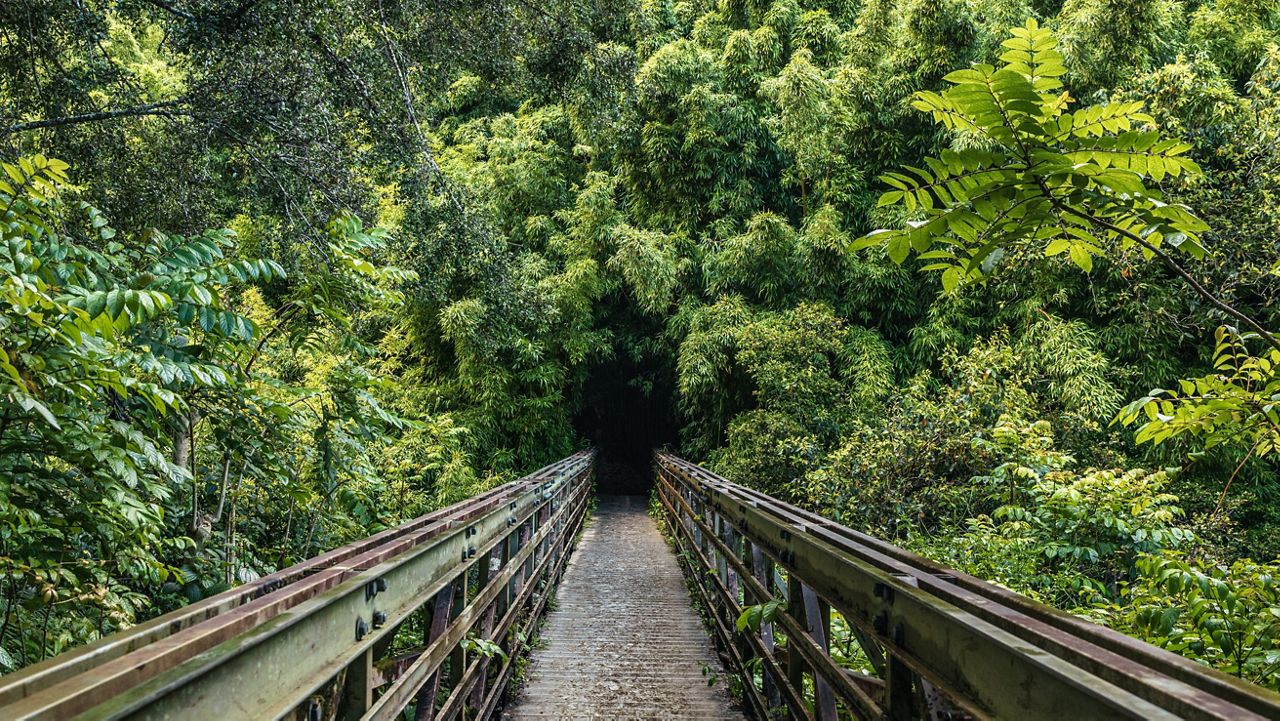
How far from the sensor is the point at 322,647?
1166 mm

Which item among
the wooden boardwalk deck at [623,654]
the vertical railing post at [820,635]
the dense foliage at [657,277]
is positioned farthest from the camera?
the wooden boardwalk deck at [623,654]

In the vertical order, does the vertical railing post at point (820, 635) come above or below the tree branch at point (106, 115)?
below

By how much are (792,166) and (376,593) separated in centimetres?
1016

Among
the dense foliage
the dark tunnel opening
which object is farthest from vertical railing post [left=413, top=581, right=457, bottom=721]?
the dark tunnel opening

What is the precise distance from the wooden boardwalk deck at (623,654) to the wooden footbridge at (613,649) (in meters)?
0.02

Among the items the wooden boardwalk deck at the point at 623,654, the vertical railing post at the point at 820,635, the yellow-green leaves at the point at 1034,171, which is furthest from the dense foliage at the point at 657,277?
the wooden boardwalk deck at the point at 623,654

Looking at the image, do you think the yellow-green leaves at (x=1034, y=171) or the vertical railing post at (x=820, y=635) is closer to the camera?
the yellow-green leaves at (x=1034, y=171)

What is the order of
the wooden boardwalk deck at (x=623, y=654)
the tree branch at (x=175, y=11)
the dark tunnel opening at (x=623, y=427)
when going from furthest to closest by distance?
the dark tunnel opening at (x=623, y=427) → the tree branch at (x=175, y=11) → the wooden boardwalk deck at (x=623, y=654)

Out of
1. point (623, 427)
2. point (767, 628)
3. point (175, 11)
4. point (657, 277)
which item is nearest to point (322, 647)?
point (767, 628)

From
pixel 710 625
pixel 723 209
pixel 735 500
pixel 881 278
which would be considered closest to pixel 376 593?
pixel 735 500

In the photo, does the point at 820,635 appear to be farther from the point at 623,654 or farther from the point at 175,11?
the point at 175,11

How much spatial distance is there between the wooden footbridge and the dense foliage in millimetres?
581

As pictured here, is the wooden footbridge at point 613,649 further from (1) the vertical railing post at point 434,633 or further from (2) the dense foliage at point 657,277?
(2) the dense foliage at point 657,277

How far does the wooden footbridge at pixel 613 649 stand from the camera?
77cm
